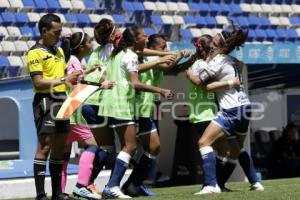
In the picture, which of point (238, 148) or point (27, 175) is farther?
point (27, 175)

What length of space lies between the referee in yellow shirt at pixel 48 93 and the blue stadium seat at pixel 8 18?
949cm

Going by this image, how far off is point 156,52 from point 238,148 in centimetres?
141

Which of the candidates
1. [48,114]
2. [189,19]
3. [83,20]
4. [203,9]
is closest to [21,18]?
[83,20]

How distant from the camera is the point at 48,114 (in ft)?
24.9

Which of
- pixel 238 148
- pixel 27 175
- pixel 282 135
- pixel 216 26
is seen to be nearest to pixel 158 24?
pixel 216 26

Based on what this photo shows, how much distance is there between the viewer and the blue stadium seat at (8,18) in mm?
17047

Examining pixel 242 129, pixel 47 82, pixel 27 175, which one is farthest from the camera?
pixel 27 175

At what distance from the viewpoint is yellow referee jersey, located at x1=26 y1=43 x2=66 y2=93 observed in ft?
24.8

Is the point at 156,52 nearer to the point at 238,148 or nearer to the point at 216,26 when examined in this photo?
the point at 238,148

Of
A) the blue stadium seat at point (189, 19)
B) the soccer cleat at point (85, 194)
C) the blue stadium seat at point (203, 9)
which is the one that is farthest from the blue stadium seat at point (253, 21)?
the soccer cleat at point (85, 194)

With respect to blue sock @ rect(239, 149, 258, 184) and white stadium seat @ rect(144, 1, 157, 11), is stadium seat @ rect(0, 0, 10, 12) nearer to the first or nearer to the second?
white stadium seat @ rect(144, 1, 157, 11)

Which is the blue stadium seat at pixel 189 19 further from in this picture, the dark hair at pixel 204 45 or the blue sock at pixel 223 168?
the blue sock at pixel 223 168

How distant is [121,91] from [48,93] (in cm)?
109

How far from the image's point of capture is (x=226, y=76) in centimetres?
894
